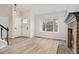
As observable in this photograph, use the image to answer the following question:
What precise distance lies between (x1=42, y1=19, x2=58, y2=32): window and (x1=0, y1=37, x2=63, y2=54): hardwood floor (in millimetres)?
259

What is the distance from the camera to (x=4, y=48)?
2463 millimetres

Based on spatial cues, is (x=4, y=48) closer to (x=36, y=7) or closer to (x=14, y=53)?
(x=14, y=53)

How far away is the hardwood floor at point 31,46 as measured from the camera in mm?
2381

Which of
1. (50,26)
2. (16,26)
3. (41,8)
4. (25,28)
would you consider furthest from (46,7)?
(16,26)

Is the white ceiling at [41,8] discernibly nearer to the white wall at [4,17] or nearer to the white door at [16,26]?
the white wall at [4,17]

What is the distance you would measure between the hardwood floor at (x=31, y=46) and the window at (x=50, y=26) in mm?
259

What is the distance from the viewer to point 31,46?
2582 millimetres

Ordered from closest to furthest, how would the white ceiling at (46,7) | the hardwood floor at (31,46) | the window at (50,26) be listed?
the white ceiling at (46,7)
the hardwood floor at (31,46)
the window at (50,26)

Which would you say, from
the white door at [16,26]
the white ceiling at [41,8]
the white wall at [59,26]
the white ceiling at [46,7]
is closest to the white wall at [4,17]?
the white ceiling at [41,8]

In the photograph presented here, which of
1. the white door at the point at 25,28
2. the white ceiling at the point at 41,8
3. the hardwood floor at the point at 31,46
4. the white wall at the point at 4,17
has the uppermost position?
the white ceiling at the point at 41,8

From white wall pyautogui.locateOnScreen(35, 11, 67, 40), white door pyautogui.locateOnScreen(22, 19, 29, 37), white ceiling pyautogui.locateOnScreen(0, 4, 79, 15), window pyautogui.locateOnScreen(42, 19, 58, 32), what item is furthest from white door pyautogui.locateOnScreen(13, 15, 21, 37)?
window pyautogui.locateOnScreen(42, 19, 58, 32)

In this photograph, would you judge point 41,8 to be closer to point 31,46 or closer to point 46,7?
point 46,7
